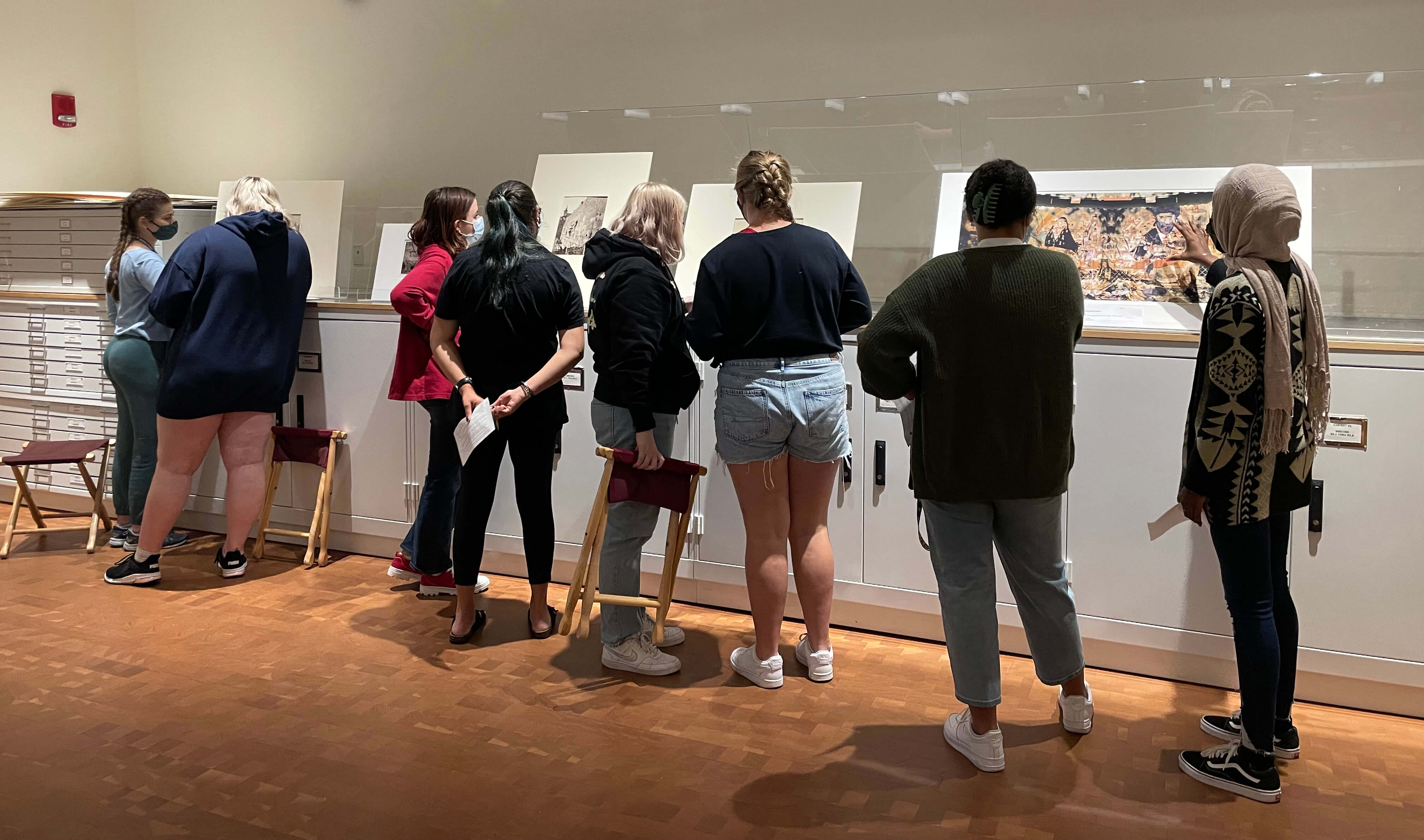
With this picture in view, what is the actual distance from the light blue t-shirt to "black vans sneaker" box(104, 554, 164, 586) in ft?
3.24

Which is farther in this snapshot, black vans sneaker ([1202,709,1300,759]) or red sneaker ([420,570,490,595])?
red sneaker ([420,570,490,595])

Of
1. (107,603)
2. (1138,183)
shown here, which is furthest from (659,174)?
(107,603)

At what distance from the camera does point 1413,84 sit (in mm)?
3586

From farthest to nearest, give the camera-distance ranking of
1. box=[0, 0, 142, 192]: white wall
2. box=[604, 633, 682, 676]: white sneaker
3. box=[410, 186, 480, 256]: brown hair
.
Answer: box=[0, 0, 142, 192]: white wall < box=[410, 186, 480, 256]: brown hair < box=[604, 633, 682, 676]: white sneaker

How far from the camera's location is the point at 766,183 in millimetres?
3004

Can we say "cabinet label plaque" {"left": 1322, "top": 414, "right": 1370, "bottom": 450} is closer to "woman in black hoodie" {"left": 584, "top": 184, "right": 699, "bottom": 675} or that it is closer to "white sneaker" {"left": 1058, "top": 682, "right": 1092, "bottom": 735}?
"white sneaker" {"left": 1058, "top": 682, "right": 1092, "bottom": 735}

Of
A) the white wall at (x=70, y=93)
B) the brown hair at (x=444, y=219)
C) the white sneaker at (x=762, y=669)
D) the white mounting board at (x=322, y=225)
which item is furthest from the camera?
the white wall at (x=70, y=93)

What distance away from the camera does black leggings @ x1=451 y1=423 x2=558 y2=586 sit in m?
3.44

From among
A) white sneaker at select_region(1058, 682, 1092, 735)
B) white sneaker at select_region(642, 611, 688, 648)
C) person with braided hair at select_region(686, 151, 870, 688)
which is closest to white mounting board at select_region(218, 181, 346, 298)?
white sneaker at select_region(642, 611, 688, 648)

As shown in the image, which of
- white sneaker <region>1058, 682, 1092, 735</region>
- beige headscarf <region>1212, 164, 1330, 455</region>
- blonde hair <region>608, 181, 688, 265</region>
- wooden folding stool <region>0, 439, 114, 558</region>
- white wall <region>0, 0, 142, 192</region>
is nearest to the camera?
beige headscarf <region>1212, 164, 1330, 455</region>

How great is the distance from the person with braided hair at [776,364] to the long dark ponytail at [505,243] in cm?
62

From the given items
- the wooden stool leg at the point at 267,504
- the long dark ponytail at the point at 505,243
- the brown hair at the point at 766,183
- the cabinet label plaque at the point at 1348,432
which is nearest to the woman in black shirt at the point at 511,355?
the long dark ponytail at the point at 505,243

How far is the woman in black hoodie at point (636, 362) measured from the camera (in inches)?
120

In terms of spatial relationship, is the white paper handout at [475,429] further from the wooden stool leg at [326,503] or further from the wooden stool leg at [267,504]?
the wooden stool leg at [267,504]
